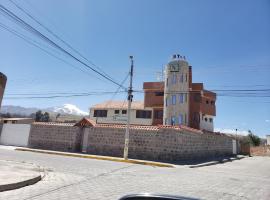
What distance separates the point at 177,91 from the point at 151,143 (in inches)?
539

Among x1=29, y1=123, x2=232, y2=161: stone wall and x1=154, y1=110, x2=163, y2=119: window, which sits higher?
x1=154, y1=110, x2=163, y2=119: window

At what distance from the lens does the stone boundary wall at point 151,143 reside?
2203 cm

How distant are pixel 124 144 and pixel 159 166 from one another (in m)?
5.42

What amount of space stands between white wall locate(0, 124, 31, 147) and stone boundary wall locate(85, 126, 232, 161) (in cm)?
824

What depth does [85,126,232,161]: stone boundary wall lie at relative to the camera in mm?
22031

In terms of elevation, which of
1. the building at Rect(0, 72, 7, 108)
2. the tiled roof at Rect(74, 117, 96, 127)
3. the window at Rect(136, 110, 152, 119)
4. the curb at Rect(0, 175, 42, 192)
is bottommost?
the curb at Rect(0, 175, 42, 192)

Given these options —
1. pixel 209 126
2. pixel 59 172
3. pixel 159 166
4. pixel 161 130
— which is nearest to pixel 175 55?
pixel 209 126

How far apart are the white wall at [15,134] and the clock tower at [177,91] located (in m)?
16.8

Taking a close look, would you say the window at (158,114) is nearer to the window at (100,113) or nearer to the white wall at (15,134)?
the window at (100,113)

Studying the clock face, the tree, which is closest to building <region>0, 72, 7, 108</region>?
the clock face

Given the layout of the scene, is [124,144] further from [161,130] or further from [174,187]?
[174,187]

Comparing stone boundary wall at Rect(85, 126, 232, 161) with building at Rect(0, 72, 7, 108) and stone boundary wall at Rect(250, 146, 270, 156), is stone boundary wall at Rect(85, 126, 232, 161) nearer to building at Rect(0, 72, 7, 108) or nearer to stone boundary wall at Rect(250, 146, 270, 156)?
building at Rect(0, 72, 7, 108)

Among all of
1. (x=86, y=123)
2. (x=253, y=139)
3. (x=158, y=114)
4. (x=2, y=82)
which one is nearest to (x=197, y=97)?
(x=158, y=114)

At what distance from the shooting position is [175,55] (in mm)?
36406
